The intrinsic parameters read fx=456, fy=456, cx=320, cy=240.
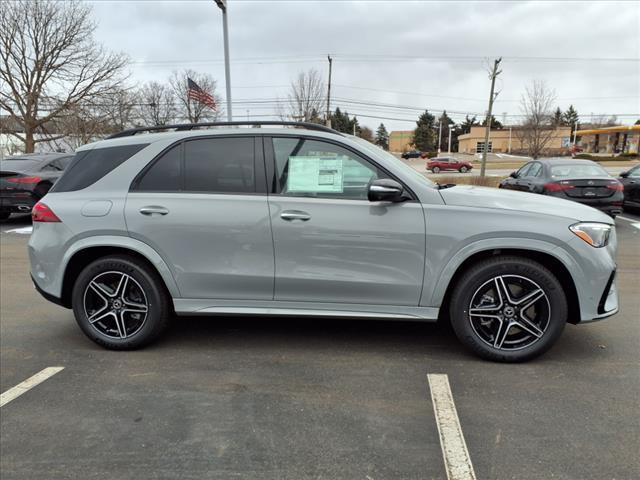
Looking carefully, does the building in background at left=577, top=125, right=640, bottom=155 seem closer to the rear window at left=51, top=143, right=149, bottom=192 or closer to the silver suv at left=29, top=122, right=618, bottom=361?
the silver suv at left=29, top=122, right=618, bottom=361

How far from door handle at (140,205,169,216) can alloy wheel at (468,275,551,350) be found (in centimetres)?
243

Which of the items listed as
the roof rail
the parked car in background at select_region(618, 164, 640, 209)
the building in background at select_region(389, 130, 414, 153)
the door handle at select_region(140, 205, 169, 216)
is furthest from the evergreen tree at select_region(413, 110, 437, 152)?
the door handle at select_region(140, 205, 169, 216)

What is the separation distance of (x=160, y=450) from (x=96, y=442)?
399 millimetres

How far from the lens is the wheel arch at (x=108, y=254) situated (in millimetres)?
3576

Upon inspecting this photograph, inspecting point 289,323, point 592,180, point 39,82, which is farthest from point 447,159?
point 289,323

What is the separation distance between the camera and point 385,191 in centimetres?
323

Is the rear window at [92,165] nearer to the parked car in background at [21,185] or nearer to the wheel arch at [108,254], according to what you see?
the wheel arch at [108,254]

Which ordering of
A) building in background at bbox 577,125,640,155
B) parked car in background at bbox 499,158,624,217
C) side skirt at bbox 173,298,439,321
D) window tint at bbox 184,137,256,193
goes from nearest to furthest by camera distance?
side skirt at bbox 173,298,439,321, window tint at bbox 184,137,256,193, parked car in background at bbox 499,158,624,217, building in background at bbox 577,125,640,155

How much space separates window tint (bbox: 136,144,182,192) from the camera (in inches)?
143

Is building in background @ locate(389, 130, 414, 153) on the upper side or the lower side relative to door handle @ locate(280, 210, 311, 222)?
upper

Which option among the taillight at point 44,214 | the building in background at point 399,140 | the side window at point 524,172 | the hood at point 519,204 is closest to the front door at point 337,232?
the hood at point 519,204

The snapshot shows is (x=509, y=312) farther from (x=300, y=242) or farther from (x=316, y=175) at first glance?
(x=316, y=175)

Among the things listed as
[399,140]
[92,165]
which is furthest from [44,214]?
[399,140]

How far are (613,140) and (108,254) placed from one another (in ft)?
243
